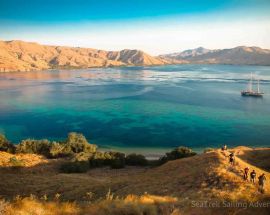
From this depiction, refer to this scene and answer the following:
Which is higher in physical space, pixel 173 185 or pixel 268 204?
pixel 268 204

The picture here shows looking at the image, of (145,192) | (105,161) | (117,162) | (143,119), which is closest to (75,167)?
(105,161)

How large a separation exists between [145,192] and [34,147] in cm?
2873

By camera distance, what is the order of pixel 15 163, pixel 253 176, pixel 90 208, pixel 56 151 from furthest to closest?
pixel 56 151
pixel 15 163
pixel 253 176
pixel 90 208

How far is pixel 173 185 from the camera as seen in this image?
20.2 meters

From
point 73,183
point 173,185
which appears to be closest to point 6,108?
point 73,183

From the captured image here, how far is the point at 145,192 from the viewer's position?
16172 millimetres

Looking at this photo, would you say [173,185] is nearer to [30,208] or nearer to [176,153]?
[30,208]

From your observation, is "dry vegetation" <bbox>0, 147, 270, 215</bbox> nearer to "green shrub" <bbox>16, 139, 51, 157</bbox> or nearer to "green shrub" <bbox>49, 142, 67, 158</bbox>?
"green shrub" <bbox>49, 142, 67, 158</bbox>

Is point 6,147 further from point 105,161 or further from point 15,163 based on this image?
point 105,161

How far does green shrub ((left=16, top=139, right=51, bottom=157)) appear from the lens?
39.2 m

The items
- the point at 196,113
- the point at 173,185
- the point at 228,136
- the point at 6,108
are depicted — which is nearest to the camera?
the point at 173,185

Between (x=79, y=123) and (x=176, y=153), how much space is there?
37401 mm

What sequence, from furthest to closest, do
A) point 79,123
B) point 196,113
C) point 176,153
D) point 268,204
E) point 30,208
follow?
1. point 196,113
2. point 79,123
3. point 176,153
4. point 268,204
5. point 30,208

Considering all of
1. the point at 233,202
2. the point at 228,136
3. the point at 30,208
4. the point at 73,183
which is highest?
the point at 30,208
